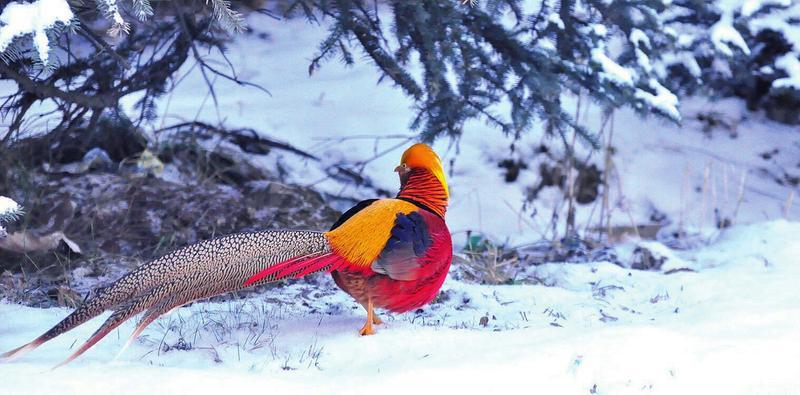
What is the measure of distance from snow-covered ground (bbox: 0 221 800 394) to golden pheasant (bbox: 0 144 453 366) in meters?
0.15

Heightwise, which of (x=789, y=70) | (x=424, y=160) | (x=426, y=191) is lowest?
(x=426, y=191)

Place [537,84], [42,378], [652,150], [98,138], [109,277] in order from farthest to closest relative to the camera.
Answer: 1. [652,150]
2. [98,138]
3. [109,277]
4. [537,84]
5. [42,378]

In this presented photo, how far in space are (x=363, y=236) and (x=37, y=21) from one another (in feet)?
3.90

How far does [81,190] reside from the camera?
486 centimetres

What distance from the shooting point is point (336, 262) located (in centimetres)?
301

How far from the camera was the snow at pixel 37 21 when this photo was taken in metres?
2.31

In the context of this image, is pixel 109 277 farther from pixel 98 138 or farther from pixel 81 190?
pixel 98 138

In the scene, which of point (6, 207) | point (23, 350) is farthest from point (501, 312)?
point (6, 207)

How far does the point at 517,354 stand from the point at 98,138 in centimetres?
330

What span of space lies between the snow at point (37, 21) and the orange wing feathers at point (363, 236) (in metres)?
1.05

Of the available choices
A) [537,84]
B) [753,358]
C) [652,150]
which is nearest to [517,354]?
[753,358]

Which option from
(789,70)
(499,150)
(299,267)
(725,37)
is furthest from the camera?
(499,150)

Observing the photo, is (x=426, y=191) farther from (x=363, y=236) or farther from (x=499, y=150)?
(x=499, y=150)

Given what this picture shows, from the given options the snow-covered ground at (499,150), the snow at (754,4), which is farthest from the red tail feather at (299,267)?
the snow at (754,4)
